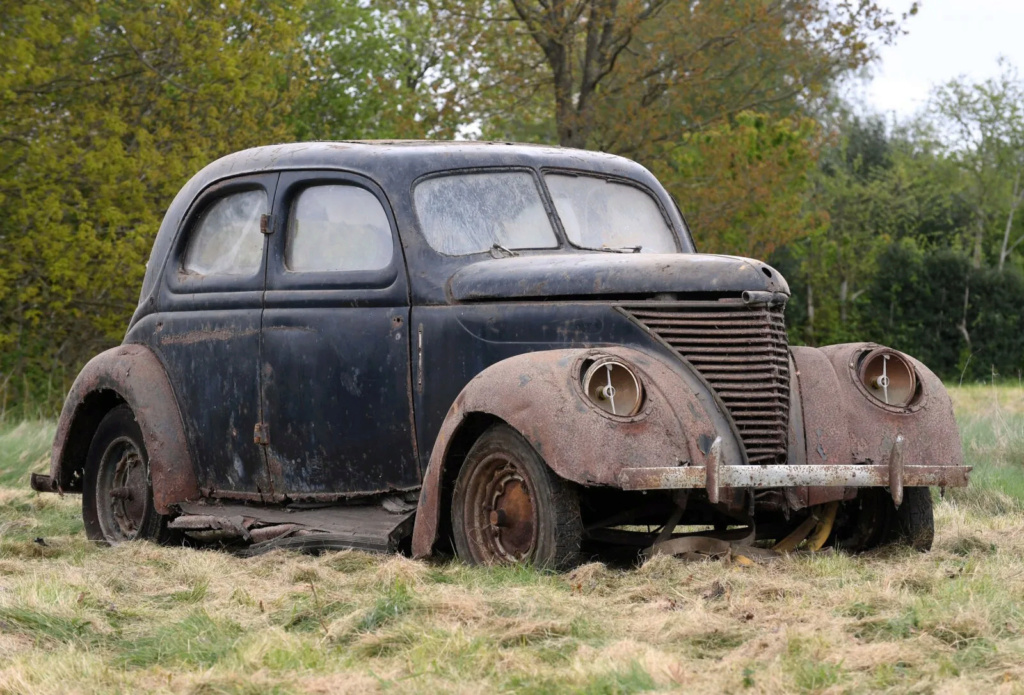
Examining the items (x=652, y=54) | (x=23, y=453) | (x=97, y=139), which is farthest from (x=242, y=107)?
(x=23, y=453)

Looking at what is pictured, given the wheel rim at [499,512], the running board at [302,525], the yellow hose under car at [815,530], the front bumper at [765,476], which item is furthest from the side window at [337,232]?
the yellow hose under car at [815,530]

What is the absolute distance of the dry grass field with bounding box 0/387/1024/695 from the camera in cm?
389

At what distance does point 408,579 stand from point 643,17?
49.4ft

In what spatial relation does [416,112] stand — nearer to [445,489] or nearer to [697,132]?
[697,132]

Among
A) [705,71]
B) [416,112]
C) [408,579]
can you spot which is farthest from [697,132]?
[408,579]

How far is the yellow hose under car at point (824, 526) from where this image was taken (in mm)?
6148

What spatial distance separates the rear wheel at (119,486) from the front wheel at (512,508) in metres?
2.23

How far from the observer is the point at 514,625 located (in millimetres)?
4508

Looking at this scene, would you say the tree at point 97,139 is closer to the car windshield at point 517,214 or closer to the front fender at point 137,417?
the front fender at point 137,417

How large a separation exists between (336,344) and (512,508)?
4.30ft

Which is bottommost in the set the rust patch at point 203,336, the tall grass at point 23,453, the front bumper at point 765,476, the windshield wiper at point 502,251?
the tall grass at point 23,453

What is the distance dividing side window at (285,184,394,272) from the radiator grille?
4.61 ft

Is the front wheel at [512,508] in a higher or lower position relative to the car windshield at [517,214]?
lower

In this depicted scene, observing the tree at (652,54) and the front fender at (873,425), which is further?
the tree at (652,54)
